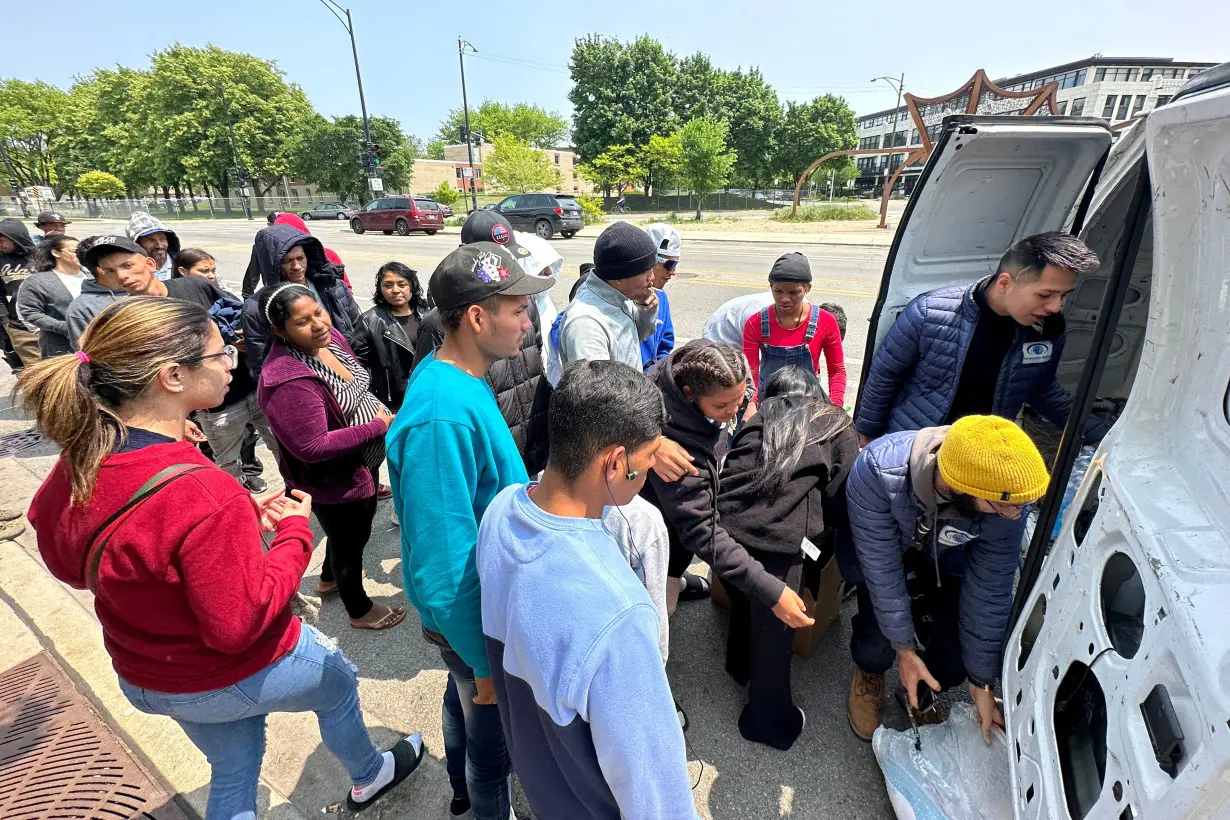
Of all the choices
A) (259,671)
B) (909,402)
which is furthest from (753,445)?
(259,671)

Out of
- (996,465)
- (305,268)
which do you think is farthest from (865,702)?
(305,268)

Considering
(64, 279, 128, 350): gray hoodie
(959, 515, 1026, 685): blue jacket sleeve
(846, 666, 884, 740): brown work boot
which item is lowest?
(846, 666, 884, 740): brown work boot

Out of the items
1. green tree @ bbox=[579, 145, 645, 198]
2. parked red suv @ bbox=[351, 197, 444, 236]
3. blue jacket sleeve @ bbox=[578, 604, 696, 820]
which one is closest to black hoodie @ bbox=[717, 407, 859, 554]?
blue jacket sleeve @ bbox=[578, 604, 696, 820]

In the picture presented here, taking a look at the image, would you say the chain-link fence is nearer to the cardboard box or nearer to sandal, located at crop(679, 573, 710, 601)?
sandal, located at crop(679, 573, 710, 601)

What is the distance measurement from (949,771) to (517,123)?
257ft

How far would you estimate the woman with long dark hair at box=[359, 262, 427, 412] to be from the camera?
12.2 feet

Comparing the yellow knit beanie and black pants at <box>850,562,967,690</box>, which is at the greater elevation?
the yellow knit beanie

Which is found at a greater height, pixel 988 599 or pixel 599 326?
pixel 599 326

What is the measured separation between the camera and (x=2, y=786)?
2.27 metres

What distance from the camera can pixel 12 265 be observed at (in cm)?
550

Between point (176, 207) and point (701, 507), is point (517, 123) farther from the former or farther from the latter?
point (701, 507)

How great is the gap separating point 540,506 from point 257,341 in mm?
2871

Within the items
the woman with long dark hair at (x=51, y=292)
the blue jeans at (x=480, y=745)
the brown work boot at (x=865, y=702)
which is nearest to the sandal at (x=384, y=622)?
the blue jeans at (x=480, y=745)

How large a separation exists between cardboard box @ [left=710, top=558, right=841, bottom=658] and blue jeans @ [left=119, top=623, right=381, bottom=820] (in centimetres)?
158
